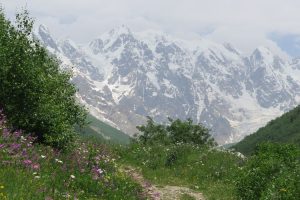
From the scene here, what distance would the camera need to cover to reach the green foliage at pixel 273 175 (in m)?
14.4

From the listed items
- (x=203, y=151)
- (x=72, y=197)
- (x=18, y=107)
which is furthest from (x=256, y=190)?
(x=203, y=151)

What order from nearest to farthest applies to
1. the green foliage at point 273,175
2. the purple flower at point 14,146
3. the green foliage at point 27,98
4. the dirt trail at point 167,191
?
the green foliage at point 273,175, the purple flower at point 14,146, the green foliage at point 27,98, the dirt trail at point 167,191

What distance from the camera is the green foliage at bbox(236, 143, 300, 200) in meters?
14.4

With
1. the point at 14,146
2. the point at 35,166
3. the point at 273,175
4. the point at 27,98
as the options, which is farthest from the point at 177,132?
the point at 35,166

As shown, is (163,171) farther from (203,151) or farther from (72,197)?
(72,197)

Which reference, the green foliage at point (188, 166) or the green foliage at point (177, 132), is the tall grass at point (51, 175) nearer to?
the green foliage at point (188, 166)

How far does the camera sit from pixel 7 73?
786 inches

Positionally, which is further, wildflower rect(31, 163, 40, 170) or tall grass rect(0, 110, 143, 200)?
wildflower rect(31, 163, 40, 170)

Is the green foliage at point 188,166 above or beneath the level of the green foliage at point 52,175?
above

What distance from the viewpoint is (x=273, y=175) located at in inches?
693

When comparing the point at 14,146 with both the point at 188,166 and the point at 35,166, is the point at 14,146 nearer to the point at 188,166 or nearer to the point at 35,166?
the point at 35,166

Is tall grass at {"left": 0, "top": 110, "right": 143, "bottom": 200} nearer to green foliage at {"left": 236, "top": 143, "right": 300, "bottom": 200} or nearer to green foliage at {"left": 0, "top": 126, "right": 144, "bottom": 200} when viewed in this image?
green foliage at {"left": 0, "top": 126, "right": 144, "bottom": 200}

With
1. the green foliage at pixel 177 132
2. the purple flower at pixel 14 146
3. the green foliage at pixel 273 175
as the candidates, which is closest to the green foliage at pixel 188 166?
the green foliage at pixel 273 175

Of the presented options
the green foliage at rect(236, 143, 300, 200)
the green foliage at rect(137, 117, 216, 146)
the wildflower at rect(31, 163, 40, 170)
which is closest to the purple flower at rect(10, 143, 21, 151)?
the wildflower at rect(31, 163, 40, 170)
